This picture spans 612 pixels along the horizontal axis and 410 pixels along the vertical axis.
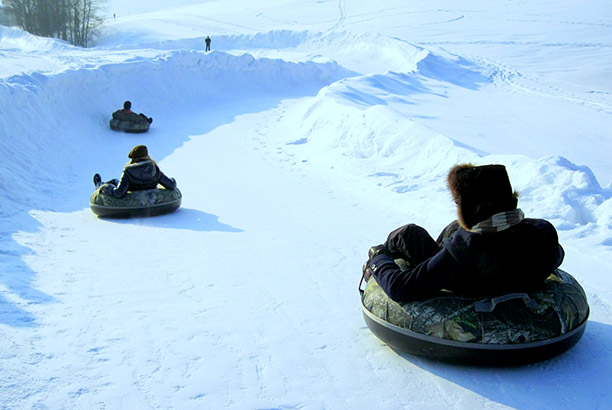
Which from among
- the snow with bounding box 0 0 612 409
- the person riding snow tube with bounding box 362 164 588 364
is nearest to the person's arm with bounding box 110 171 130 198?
the snow with bounding box 0 0 612 409

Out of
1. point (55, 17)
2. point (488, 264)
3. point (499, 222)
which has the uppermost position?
point (499, 222)

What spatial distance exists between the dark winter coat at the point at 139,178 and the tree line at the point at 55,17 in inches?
1821

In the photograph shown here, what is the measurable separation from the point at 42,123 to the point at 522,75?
69.8 ft

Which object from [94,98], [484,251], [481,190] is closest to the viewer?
[481,190]

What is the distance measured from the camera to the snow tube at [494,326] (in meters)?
3.55

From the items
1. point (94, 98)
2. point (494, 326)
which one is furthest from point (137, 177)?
point (94, 98)

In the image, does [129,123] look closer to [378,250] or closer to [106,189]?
[106,189]

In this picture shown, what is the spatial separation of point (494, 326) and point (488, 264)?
364mm

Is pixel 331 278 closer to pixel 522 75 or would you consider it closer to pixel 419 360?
pixel 419 360

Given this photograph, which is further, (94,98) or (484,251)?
(94,98)

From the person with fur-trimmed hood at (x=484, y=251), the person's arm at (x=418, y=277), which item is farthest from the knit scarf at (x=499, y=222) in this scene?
the person's arm at (x=418, y=277)

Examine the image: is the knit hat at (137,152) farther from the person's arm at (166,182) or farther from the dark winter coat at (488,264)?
the dark winter coat at (488,264)

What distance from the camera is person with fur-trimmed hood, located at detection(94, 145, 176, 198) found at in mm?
7945

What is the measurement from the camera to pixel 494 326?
3.54 m
